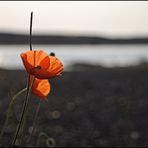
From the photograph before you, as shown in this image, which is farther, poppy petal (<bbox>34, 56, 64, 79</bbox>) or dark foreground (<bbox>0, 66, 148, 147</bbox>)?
dark foreground (<bbox>0, 66, 148, 147</bbox>)

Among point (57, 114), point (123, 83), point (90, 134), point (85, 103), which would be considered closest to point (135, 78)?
point (123, 83)

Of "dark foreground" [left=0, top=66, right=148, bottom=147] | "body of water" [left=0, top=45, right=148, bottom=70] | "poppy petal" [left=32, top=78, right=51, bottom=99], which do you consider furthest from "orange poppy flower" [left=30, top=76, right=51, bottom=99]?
"body of water" [left=0, top=45, right=148, bottom=70]

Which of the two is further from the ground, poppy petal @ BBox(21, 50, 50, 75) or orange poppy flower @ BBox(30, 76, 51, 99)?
poppy petal @ BBox(21, 50, 50, 75)

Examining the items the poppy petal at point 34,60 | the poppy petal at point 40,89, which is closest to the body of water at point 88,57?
the poppy petal at point 40,89

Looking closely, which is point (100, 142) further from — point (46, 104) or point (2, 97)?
point (2, 97)

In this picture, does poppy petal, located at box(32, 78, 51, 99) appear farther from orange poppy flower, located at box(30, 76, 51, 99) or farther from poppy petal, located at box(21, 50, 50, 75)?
poppy petal, located at box(21, 50, 50, 75)

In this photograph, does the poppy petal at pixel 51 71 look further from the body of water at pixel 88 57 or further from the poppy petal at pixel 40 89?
the body of water at pixel 88 57

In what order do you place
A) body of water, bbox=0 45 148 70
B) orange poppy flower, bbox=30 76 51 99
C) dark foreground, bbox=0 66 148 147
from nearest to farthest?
1. orange poppy flower, bbox=30 76 51 99
2. dark foreground, bbox=0 66 148 147
3. body of water, bbox=0 45 148 70
